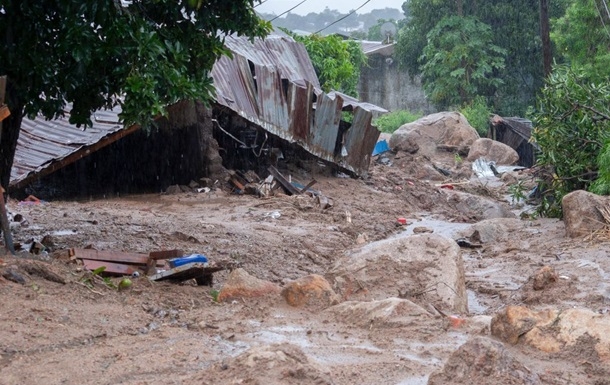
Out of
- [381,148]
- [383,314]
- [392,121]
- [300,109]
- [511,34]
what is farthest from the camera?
[511,34]

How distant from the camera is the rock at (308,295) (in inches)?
254

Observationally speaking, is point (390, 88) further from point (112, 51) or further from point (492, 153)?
point (112, 51)

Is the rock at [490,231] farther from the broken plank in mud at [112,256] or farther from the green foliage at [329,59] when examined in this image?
the green foliage at [329,59]

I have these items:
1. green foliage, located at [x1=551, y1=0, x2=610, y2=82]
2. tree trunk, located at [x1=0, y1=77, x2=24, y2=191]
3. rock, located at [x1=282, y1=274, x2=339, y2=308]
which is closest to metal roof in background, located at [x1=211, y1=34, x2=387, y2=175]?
tree trunk, located at [x1=0, y1=77, x2=24, y2=191]

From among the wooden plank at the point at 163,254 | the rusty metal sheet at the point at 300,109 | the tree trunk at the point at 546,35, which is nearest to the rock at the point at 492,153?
the tree trunk at the point at 546,35

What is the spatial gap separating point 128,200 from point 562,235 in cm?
780

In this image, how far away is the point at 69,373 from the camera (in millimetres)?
4547

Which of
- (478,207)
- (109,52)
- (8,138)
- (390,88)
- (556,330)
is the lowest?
(478,207)

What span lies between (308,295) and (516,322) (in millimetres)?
1708

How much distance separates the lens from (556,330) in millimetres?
5375

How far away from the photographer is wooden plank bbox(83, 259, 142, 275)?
7.59 meters

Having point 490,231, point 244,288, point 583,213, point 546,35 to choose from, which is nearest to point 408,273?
point 244,288

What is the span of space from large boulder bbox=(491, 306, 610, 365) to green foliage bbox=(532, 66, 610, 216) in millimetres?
9124

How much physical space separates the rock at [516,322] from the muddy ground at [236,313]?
0.56 ft
